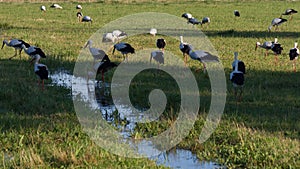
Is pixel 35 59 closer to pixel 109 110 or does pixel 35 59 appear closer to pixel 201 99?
pixel 109 110

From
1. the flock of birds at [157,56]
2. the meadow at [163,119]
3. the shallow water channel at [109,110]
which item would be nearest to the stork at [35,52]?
the flock of birds at [157,56]

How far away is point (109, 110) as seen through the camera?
11961 millimetres

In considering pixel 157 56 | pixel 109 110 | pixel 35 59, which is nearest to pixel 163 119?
pixel 109 110

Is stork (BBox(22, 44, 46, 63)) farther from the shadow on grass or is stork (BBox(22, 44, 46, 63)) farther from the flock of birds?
the shadow on grass

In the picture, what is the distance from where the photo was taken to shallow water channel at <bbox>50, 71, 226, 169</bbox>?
8734 mm

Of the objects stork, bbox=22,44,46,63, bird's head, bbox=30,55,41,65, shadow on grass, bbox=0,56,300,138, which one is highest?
stork, bbox=22,44,46,63

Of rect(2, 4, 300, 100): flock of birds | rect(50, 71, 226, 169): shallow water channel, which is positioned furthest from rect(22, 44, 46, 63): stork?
rect(50, 71, 226, 169): shallow water channel

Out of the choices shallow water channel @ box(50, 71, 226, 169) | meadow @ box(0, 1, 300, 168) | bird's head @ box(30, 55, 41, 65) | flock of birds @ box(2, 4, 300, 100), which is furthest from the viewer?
bird's head @ box(30, 55, 41, 65)

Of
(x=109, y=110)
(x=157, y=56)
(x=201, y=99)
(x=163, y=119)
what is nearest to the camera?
(x=163, y=119)

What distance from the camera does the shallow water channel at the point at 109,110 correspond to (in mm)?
8734

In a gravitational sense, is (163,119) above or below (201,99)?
below

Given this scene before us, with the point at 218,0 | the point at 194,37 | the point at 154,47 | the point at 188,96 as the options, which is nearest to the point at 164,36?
the point at 194,37

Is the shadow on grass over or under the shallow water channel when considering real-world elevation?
over

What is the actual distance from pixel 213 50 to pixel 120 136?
10657 mm
